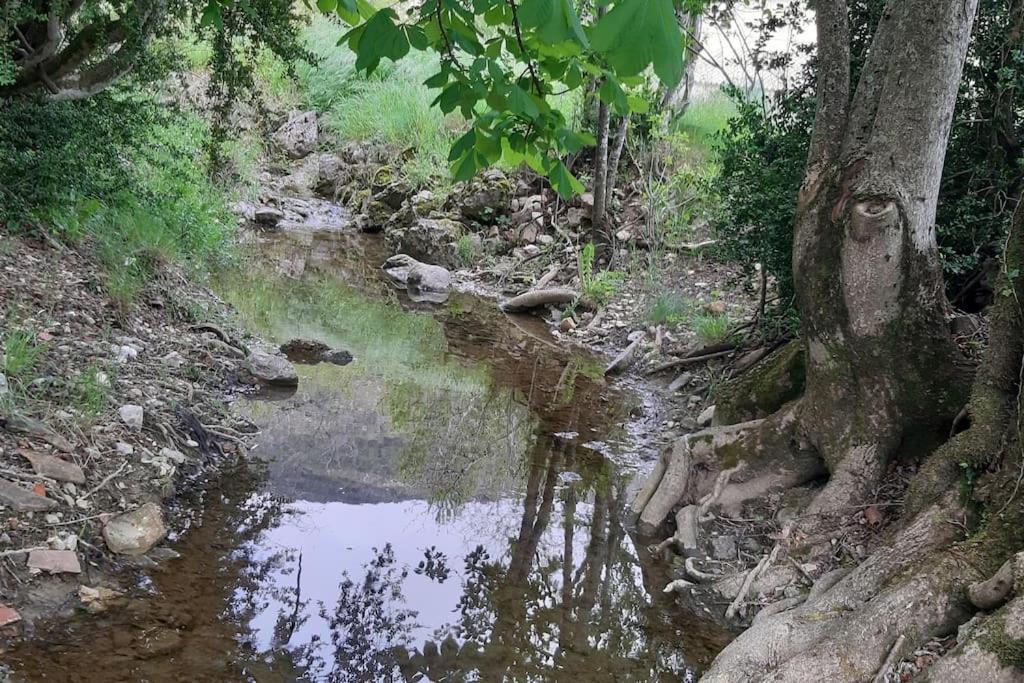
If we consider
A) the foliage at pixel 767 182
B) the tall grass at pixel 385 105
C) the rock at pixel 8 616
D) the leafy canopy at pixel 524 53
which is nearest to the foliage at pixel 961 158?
the foliage at pixel 767 182

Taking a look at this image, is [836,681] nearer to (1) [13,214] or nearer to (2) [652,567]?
(2) [652,567]

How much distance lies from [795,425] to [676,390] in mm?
2765

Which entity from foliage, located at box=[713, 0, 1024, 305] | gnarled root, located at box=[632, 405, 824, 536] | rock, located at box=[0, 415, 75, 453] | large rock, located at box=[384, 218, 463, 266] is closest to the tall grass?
large rock, located at box=[384, 218, 463, 266]

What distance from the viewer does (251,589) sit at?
4129 millimetres

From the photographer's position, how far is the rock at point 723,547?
5.11m

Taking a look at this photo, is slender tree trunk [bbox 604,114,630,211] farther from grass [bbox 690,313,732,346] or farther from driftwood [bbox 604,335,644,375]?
grass [bbox 690,313,732,346]

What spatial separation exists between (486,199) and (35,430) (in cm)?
1097

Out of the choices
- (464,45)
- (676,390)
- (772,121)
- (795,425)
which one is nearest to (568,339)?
(676,390)

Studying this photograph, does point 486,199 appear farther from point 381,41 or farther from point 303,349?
point 381,41

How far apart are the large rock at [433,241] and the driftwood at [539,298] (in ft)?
9.26

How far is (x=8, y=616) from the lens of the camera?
11.3 ft

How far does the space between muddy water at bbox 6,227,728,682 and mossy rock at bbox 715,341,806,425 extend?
784 mm

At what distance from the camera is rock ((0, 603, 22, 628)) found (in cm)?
341

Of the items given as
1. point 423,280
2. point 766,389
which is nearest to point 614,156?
point 423,280
